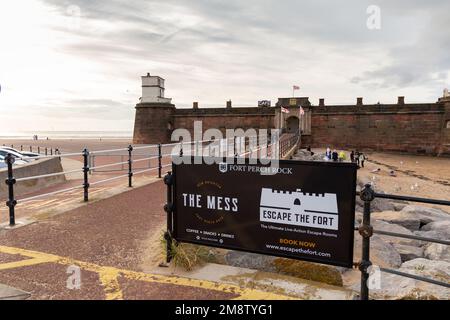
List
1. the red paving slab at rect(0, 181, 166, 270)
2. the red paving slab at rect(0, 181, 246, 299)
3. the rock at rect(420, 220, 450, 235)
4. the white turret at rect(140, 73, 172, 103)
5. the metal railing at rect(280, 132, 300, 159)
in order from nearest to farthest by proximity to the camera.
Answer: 1. the red paving slab at rect(0, 181, 246, 299)
2. the red paving slab at rect(0, 181, 166, 270)
3. the rock at rect(420, 220, 450, 235)
4. the metal railing at rect(280, 132, 300, 159)
5. the white turret at rect(140, 73, 172, 103)

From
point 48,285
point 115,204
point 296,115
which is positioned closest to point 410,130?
point 296,115

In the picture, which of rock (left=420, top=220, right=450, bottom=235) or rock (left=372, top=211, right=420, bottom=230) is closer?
rock (left=420, top=220, right=450, bottom=235)

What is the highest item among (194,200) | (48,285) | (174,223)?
(194,200)

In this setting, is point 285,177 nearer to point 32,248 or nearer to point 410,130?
point 32,248

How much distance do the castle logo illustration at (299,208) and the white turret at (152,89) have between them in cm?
4392

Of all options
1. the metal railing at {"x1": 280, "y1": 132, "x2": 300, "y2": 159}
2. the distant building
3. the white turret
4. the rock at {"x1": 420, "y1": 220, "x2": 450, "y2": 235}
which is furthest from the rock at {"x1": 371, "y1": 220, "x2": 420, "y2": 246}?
the white turret

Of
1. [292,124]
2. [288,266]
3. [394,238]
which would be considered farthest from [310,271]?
[292,124]

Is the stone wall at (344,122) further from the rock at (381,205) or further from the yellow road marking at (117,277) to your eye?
the yellow road marking at (117,277)

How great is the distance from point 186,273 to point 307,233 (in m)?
1.53

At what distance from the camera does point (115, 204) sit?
7.46 metres

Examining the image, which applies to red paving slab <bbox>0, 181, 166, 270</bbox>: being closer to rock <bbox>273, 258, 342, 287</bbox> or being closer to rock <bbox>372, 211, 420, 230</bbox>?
rock <bbox>273, 258, 342, 287</bbox>

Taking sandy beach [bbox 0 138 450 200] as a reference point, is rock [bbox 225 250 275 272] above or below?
above

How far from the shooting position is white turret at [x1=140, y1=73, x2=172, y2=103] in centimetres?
4581

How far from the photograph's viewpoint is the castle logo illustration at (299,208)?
3.54 m
